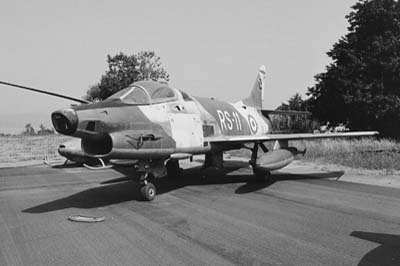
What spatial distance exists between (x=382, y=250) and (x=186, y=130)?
18.7ft

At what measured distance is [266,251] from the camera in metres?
4.69

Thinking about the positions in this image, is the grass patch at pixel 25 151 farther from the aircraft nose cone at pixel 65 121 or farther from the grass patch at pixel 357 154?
the aircraft nose cone at pixel 65 121

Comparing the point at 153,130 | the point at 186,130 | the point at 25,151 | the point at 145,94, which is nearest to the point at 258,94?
the point at 186,130

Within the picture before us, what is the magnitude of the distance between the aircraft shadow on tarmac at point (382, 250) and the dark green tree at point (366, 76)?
73.6ft

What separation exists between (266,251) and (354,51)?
27098 millimetres

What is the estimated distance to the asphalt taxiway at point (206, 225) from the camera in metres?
4.53

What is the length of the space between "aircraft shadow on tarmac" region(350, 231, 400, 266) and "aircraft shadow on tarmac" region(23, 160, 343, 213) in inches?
170

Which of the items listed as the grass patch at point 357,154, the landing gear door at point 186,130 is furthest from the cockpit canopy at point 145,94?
the grass patch at point 357,154

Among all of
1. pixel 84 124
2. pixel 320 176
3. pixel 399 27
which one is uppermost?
pixel 399 27

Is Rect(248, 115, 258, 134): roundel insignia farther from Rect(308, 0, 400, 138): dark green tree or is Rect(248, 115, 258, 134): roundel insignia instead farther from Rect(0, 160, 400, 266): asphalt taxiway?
Rect(308, 0, 400, 138): dark green tree

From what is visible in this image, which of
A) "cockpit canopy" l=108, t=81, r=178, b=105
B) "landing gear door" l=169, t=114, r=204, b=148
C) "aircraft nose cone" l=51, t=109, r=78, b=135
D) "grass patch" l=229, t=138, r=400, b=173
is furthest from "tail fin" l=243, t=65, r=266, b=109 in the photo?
"aircraft nose cone" l=51, t=109, r=78, b=135

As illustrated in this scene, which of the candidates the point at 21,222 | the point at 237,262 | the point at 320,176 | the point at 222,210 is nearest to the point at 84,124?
the point at 21,222

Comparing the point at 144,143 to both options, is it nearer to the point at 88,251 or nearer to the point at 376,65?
the point at 88,251

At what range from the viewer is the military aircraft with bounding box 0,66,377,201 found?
281 inches
